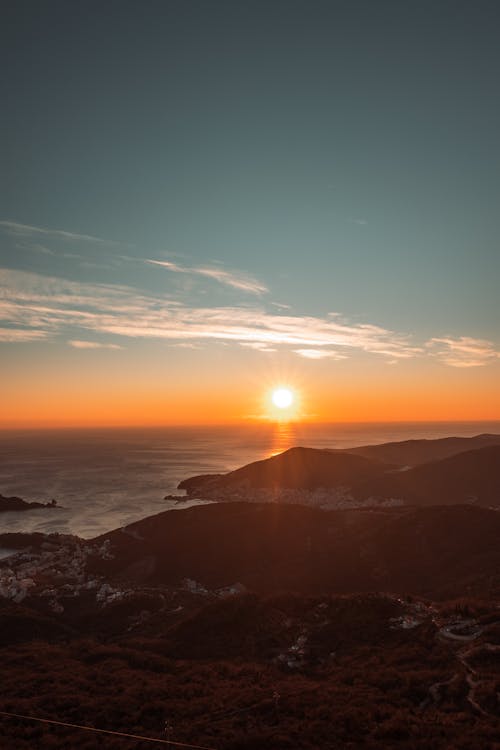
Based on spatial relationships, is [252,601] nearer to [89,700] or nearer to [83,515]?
[89,700]

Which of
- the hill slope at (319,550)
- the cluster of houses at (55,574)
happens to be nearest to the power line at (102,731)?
the cluster of houses at (55,574)

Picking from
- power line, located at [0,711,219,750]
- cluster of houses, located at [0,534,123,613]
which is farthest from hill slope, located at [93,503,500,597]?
power line, located at [0,711,219,750]

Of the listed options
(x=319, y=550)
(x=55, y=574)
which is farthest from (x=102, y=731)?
(x=319, y=550)

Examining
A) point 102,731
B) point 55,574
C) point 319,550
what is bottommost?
point 55,574

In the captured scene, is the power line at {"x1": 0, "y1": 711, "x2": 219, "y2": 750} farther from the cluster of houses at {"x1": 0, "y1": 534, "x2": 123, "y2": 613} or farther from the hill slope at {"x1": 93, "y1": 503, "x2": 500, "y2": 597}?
the hill slope at {"x1": 93, "y1": 503, "x2": 500, "y2": 597}

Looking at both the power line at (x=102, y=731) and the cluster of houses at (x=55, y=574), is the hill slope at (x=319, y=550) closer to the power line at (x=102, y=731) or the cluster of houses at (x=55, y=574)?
the cluster of houses at (x=55, y=574)

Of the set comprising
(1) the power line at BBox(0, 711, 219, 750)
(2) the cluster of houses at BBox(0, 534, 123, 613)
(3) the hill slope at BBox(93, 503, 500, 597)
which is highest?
(1) the power line at BBox(0, 711, 219, 750)

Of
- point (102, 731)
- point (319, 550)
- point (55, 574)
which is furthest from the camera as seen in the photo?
point (319, 550)

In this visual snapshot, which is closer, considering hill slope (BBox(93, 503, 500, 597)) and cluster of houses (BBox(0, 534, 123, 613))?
cluster of houses (BBox(0, 534, 123, 613))

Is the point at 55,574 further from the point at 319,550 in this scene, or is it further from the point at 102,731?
the point at 102,731

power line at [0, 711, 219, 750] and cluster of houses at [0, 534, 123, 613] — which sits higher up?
power line at [0, 711, 219, 750]

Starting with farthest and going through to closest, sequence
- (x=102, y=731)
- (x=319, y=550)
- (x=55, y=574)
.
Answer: (x=319, y=550) → (x=55, y=574) → (x=102, y=731)

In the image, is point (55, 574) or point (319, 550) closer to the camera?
point (55, 574)

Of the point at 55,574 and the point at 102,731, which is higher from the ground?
the point at 102,731
